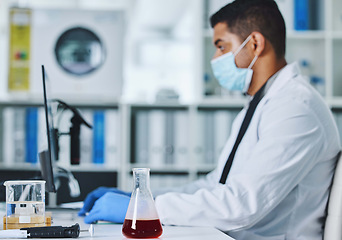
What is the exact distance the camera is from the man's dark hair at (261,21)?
1.64 metres

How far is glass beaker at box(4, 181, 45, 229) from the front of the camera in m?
1.05

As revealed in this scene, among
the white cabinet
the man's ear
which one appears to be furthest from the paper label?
the white cabinet

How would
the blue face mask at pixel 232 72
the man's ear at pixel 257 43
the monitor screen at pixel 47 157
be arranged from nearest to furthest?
1. the monitor screen at pixel 47 157
2. the man's ear at pixel 257 43
3. the blue face mask at pixel 232 72

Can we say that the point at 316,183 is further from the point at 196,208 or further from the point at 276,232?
the point at 196,208

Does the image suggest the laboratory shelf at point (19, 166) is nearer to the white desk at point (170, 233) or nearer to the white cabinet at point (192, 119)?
the white cabinet at point (192, 119)

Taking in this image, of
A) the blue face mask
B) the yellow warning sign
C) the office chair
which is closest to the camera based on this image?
the office chair

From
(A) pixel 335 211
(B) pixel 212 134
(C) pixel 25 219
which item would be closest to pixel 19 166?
(B) pixel 212 134

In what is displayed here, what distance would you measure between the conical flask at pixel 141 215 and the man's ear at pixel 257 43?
2.62 ft

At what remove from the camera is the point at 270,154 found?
1.31 meters

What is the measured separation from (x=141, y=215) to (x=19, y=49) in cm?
207

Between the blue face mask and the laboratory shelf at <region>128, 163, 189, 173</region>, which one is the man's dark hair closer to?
the blue face mask

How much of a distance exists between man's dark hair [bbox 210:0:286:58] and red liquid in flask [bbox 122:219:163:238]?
35.4 inches

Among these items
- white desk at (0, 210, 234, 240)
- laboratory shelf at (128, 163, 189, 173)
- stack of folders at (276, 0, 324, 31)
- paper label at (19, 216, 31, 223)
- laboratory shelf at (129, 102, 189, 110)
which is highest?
stack of folders at (276, 0, 324, 31)

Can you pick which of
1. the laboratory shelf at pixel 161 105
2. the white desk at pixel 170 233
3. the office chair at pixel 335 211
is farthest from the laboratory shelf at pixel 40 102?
the office chair at pixel 335 211
